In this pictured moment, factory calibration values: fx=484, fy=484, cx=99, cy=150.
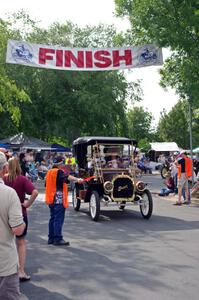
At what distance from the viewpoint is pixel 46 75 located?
1489 inches

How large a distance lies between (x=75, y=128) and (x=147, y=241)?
100 feet

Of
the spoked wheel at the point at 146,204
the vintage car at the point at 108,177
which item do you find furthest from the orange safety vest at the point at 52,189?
the spoked wheel at the point at 146,204

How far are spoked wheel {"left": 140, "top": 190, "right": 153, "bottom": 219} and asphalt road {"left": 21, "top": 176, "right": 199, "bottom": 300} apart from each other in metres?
0.19

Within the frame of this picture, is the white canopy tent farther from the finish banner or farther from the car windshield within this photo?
the car windshield

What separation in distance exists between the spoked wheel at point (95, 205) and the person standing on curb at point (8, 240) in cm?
824

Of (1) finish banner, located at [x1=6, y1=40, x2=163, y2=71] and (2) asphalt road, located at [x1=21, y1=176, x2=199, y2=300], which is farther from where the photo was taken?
(1) finish banner, located at [x1=6, y1=40, x2=163, y2=71]

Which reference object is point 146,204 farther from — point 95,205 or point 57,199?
point 57,199

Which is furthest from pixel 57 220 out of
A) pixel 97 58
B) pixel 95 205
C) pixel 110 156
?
pixel 97 58

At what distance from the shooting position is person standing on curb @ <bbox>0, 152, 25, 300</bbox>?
3533 mm

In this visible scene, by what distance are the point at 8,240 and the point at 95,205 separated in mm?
8436

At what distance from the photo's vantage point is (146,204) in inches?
484

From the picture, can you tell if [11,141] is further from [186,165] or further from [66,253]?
[66,253]

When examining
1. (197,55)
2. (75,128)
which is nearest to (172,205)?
(197,55)

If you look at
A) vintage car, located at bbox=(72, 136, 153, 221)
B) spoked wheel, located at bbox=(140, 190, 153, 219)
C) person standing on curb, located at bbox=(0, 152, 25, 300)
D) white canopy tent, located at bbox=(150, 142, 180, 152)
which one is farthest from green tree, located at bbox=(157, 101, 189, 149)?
person standing on curb, located at bbox=(0, 152, 25, 300)
